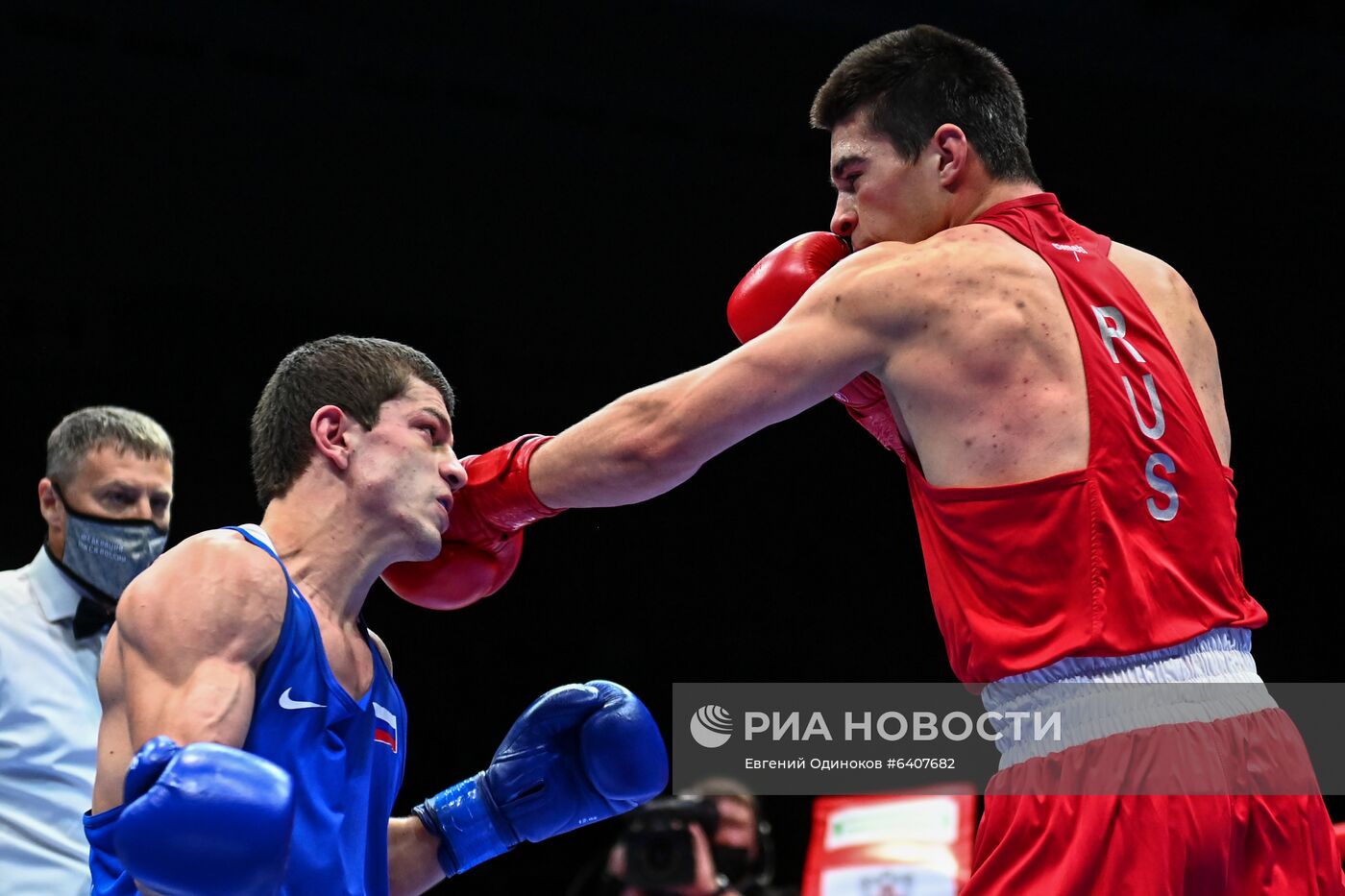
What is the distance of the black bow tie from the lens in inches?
144

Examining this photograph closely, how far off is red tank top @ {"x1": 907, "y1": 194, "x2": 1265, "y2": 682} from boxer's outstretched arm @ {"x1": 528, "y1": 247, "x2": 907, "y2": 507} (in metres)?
0.23

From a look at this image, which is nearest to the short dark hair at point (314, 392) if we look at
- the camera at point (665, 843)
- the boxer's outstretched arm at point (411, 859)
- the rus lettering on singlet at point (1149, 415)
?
the boxer's outstretched arm at point (411, 859)

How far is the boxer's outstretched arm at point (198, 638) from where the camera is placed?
6.36ft

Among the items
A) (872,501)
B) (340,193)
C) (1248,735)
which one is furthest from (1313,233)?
(1248,735)

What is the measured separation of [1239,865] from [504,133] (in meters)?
5.35

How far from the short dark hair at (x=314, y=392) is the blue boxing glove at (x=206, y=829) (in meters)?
0.78

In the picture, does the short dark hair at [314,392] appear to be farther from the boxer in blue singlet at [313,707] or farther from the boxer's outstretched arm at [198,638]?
the boxer's outstretched arm at [198,638]

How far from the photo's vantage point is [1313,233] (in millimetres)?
7094

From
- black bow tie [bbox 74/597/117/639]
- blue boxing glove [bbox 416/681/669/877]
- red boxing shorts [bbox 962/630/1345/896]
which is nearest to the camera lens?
red boxing shorts [bbox 962/630/1345/896]

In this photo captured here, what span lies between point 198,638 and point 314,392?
0.61 meters

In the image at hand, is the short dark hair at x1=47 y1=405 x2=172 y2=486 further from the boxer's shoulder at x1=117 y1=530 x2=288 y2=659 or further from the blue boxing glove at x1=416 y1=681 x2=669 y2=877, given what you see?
the boxer's shoulder at x1=117 y1=530 x2=288 y2=659

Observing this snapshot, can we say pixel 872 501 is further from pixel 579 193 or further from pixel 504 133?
pixel 504 133

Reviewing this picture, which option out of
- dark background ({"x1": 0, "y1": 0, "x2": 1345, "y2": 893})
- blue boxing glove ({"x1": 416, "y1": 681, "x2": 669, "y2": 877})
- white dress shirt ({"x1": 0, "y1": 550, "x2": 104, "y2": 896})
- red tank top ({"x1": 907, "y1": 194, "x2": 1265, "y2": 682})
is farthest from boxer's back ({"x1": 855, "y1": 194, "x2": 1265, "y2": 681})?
dark background ({"x1": 0, "y1": 0, "x2": 1345, "y2": 893})

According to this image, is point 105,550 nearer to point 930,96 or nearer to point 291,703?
point 291,703
